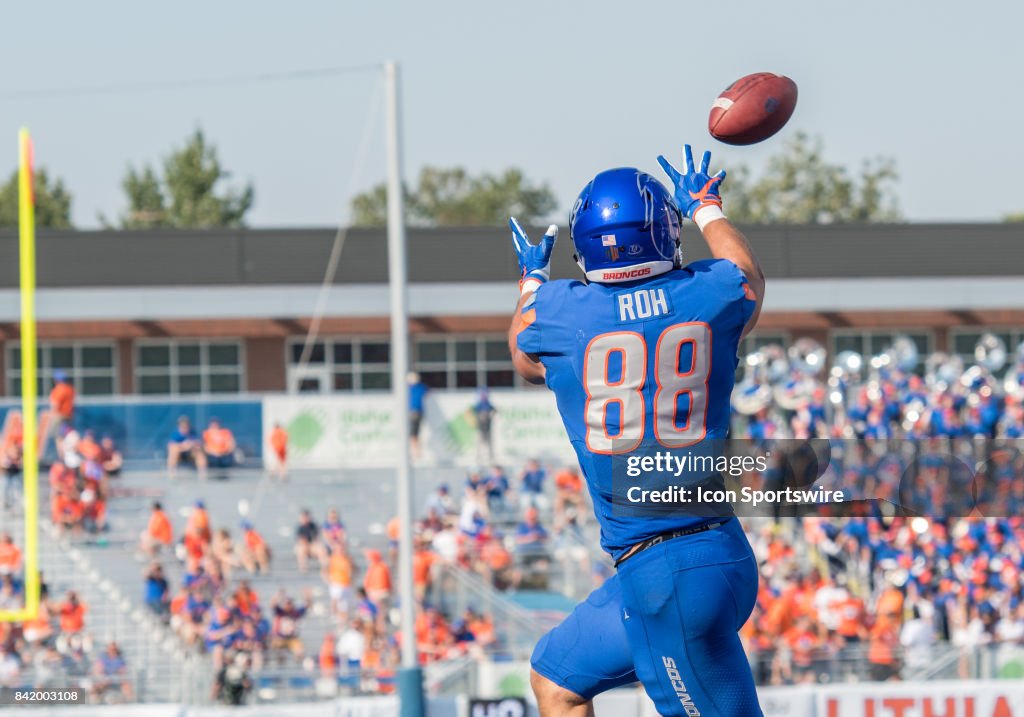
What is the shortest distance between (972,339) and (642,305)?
28.7 meters

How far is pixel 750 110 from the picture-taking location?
13.3 ft

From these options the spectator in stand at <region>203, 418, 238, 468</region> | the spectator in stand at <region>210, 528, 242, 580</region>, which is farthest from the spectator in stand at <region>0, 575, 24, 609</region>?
the spectator in stand at <region>203, 418, 238, 468</region>

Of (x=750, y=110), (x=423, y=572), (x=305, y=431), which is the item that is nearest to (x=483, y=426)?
Result: (x=305, y=431)

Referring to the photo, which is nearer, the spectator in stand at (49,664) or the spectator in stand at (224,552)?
the spectator in stand at (49,664)

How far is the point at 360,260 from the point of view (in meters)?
29.3

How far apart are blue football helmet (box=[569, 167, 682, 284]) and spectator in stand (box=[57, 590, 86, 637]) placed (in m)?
12.0

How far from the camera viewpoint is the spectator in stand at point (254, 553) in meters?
16.8

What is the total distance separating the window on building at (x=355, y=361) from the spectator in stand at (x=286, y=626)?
14.4 meters

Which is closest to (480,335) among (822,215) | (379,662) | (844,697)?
(379,662)

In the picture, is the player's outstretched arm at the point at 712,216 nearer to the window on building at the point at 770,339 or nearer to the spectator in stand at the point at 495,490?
the spectator in stand at the point at 495,490

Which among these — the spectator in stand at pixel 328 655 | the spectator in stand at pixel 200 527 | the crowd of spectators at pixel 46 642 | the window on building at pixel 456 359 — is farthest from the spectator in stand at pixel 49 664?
the window on building at pixel 456 359

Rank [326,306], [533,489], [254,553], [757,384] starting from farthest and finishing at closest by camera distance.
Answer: [326,306], [757,384], [533,489], [254,553]

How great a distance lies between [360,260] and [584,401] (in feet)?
84.9

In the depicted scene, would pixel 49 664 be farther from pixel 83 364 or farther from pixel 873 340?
pixel 873 340
